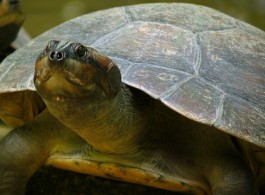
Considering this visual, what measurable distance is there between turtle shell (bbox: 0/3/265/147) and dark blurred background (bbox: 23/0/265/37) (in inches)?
108

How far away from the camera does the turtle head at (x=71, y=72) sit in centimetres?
108

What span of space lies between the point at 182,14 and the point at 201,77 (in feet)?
1.35

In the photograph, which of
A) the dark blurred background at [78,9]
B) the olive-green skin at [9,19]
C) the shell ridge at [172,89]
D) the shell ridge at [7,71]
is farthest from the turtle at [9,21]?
the dark blurred background at [78,9]

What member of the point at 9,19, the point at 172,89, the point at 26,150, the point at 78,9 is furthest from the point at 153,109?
the point at 78,9

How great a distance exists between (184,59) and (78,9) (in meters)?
4.04

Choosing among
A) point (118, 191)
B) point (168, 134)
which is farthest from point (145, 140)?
point (118, 191)

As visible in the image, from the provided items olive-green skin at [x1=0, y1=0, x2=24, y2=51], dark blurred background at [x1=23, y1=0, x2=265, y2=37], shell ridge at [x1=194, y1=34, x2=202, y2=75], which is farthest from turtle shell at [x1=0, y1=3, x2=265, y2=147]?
dark blurred background at [x1=23, y1=0, x2=265, y2=37]

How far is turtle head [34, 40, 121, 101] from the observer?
1075mm

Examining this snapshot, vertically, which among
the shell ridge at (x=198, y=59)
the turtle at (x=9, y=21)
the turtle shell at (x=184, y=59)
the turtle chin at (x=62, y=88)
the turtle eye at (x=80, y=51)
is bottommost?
the turtle at (x=9, y=21)

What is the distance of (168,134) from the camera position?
1.48m

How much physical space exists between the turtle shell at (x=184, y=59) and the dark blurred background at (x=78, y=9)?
2754 mm

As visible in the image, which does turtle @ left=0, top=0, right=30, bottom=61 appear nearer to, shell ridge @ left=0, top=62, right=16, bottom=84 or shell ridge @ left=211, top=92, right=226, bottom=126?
shell ridge @ left=0, top=62, right=16, bottom=84

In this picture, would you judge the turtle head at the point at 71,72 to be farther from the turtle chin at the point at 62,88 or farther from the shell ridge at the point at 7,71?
the shell ridge at the point at 7,71

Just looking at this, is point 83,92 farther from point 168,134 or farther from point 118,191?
point 118,191
